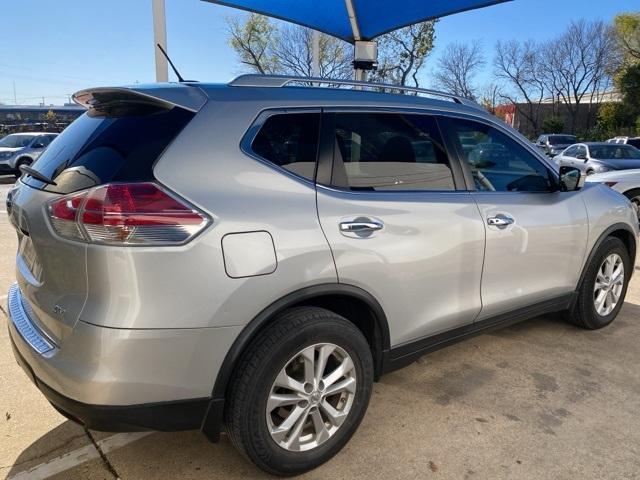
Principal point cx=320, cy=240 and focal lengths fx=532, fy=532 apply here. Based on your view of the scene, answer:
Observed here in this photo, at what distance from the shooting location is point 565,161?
15.6 m

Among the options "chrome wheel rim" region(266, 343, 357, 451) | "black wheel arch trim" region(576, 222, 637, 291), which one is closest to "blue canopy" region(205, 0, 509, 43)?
"black wheel arch trim" region(576, 222, 637, 291)

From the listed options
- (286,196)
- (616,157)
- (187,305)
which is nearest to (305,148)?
(286,196)

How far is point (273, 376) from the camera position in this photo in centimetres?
220

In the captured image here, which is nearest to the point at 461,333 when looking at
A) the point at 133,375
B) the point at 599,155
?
the point at 133,375

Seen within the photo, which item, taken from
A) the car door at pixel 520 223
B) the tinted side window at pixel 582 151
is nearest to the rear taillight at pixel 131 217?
the car door at pixel 520 223

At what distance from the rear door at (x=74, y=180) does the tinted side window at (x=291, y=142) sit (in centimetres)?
34

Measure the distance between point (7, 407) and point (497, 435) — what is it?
2707 millimetres

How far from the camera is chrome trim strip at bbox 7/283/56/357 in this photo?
83.9 inches

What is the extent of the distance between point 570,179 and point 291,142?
7.43ft

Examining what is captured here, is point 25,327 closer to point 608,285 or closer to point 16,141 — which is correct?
point 608,285

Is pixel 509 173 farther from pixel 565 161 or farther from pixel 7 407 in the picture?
pixel 565 161

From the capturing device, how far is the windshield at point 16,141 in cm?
1914

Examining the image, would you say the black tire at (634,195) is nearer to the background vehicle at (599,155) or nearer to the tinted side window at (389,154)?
the background vehicle at (599,155)

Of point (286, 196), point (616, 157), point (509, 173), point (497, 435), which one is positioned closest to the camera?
point (286, 196)
